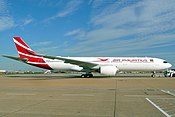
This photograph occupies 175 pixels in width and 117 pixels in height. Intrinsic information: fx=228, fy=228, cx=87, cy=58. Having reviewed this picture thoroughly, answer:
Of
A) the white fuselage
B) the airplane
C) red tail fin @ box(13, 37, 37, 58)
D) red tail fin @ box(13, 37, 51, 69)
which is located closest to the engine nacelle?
the airplane

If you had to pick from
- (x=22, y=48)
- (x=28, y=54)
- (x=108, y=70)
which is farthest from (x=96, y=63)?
(x=22, y=48)

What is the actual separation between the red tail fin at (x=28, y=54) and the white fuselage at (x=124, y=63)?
38.2 inches

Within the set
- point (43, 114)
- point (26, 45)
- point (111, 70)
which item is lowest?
point (43, 114)

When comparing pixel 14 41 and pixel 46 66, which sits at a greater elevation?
pixel 14 41

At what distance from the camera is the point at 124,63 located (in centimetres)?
3738

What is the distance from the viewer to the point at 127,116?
712 cm

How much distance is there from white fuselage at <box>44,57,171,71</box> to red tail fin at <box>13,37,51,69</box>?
3.19 ft

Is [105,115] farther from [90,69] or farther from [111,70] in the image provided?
[90,69]

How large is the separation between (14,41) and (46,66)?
7.54m

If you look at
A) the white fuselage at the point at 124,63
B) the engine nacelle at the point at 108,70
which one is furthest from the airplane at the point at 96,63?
the engine nacelle at the point at 108,70

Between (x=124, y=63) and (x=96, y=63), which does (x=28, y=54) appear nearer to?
(x=96, y=63)

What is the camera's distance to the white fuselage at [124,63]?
3741 cm

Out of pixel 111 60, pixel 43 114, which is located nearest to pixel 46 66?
pixel 111 60

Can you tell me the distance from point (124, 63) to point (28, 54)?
16.3 m
